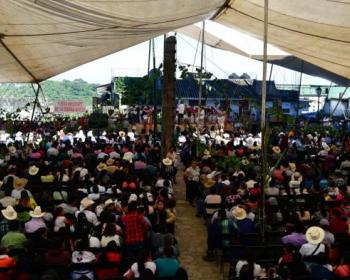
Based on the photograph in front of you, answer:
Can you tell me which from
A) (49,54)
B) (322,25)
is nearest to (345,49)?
(322,25)

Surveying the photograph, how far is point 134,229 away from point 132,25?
13.3 feet

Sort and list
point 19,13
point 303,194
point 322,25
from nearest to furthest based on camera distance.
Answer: point 19,13
point 322,25
point 303,194

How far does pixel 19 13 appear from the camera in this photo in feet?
25.9

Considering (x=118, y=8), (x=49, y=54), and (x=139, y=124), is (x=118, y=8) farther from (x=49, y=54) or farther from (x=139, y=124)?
(x=139, y=124)

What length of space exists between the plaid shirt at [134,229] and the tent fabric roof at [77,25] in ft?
11.3

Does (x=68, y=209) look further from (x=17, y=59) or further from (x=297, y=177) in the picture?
(x=297, y=177)

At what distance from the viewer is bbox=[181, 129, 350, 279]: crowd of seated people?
707cm

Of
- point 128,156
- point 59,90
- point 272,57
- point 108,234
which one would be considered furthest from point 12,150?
point 59,90

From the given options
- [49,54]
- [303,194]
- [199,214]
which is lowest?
[199,214]

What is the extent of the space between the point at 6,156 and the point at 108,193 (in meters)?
7.30

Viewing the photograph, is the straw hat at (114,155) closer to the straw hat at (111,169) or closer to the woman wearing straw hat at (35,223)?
the straw hat at (111,169)

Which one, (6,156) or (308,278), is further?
(6,156)

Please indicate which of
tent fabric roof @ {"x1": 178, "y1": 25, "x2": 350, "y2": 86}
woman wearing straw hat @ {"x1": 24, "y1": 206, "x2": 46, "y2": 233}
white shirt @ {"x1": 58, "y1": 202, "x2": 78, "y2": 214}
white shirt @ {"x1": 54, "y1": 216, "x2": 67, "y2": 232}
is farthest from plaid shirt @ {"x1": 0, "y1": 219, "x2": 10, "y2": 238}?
tent fabric roof @ {"x1": 178, "y1": 25, "x2": 350, "y2": 86}

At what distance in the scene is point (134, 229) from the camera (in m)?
8.26
